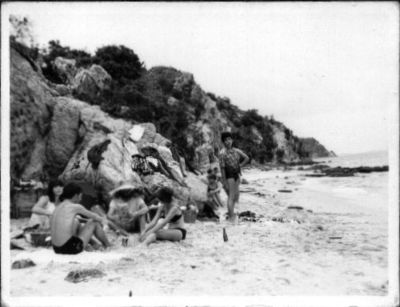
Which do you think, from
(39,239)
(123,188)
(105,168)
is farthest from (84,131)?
(39,239)

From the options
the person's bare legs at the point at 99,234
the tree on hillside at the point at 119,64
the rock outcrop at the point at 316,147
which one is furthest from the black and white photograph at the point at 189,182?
the tree on hillside at the point at 119,64

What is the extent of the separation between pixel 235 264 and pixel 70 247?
7.77 ft

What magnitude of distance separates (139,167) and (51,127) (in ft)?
7.42

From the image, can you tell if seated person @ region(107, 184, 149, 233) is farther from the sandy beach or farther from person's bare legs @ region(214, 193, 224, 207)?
person's bare legs @ region(214, 193, 224, 207)

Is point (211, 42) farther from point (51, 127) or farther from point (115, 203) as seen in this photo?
point (51, 127)

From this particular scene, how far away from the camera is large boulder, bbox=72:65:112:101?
11318 mm

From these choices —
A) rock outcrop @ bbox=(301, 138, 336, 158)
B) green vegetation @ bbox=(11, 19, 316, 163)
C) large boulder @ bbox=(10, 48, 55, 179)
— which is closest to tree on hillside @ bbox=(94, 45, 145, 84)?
green vegetation @ bbox=(11, 19, 316, 163)

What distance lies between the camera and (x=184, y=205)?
8.58 m

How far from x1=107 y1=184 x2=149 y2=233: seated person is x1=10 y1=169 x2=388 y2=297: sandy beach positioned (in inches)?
13.3

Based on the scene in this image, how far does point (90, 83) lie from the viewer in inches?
493

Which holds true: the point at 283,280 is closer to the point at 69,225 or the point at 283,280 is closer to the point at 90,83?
the point at 69,225

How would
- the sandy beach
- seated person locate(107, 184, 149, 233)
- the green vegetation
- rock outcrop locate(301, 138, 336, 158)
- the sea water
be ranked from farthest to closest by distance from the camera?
rock outcrop locate(301, 138, 336, 158)
the green vegetation
the sea water
seated person locate(107, 184, 149, 233)
the sandy beach

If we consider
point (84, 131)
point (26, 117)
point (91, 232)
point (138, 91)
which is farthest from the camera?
point (138, 91)

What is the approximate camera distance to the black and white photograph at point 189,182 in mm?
4938
